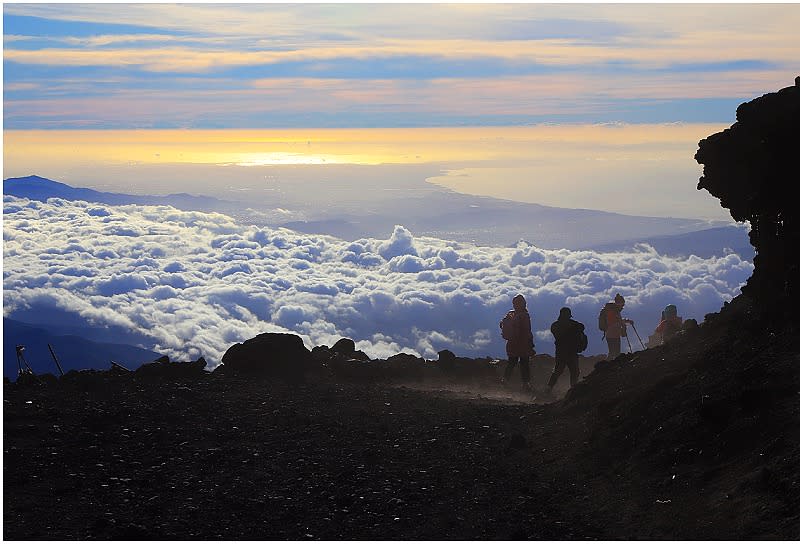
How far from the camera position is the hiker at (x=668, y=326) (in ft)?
74.3

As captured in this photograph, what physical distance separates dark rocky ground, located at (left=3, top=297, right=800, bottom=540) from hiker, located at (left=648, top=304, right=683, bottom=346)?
5369 mm

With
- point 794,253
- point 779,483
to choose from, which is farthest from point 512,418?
point 779,483

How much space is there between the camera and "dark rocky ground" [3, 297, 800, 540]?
1038 cm

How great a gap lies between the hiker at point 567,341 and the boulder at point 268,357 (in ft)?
19.0

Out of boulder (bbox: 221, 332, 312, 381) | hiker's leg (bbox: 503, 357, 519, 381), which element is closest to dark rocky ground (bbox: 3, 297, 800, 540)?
boulder (bbox: 221, 332, 312, 381)

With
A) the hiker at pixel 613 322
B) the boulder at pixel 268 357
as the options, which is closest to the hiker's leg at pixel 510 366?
the hiker at pixel 613 322

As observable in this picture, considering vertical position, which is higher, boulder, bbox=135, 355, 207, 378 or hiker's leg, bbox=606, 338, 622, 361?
hiker's leg, bbox=606, 338, 622, 361

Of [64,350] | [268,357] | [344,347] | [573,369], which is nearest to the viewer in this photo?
[573,369]

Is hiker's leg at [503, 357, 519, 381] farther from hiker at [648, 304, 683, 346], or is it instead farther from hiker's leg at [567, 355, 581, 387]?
hiker at [648, 304, 683, 346]

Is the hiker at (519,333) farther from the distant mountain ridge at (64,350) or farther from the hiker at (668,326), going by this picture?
the distant mountain ridge at (64,350)

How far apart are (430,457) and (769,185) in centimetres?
703

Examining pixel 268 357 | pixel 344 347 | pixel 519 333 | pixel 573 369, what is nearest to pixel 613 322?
pixel 573 369

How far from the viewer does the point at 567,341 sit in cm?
1920

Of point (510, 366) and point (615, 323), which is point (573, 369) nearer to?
point (510, 366)
